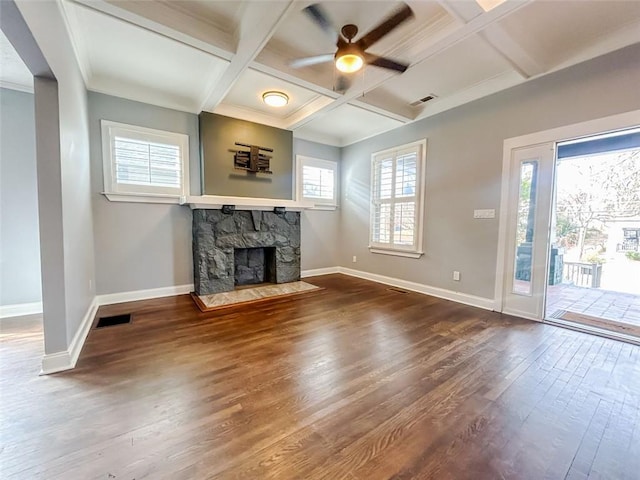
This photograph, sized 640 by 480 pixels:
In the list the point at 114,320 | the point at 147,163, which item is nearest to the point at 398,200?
the point at 147,163

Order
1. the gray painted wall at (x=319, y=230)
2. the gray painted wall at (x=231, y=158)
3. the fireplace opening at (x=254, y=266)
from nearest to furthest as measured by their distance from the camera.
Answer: the gray painted wall at (x=231, y=158), the fireplace opening at (x=254, y=266), the gray painted wall at (x=319, y=230)

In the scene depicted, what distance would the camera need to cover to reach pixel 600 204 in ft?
16.0

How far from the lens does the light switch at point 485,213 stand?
3.50 meters

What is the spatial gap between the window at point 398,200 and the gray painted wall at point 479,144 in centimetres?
13

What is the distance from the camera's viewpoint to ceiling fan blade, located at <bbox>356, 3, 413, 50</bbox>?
7.03ft

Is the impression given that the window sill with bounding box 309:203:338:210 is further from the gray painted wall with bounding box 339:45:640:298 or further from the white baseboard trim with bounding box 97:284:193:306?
the white baseboard trim with bounding box 97:284:193:306

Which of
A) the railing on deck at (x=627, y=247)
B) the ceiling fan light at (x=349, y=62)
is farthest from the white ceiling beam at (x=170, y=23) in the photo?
the railing on deck at (x=627, y=247)

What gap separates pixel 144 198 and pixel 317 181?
3.05m

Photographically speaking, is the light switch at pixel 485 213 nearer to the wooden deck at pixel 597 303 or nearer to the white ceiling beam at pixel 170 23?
the wooden deck at pixel 597 303

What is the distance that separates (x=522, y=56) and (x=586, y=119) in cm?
92

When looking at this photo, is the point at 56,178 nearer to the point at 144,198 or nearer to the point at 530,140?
the point at 144,198

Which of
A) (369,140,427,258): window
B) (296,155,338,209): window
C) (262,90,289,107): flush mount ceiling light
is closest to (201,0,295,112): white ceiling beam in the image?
(262,90,289,107): flush mount ceiling light

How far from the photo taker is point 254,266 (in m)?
4.87

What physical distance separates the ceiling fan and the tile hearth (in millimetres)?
2922
